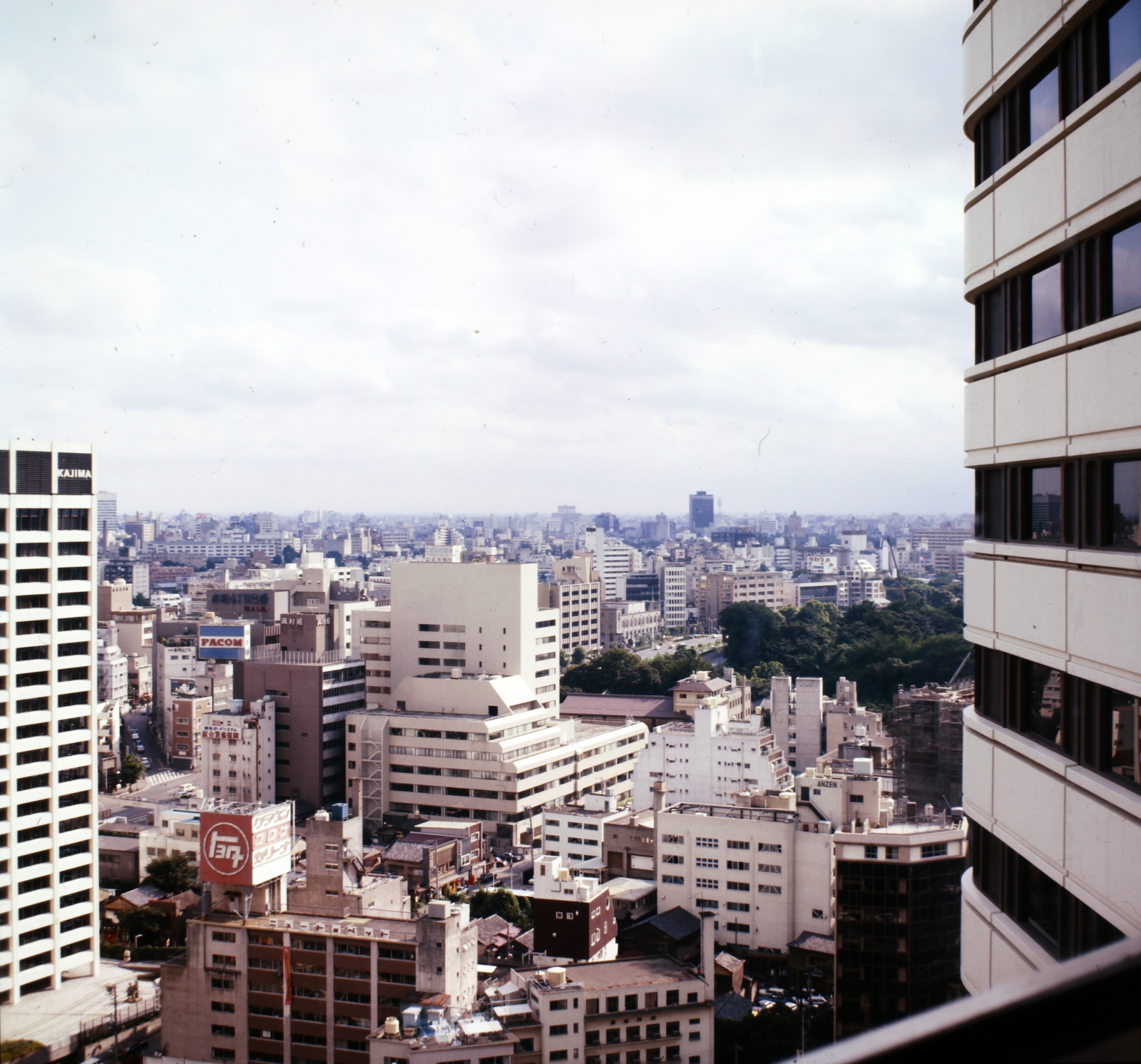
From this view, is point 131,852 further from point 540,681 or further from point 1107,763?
point 1107,763

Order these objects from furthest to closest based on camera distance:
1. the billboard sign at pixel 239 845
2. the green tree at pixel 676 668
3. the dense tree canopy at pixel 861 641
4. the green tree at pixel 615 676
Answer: the green tree at pixel 615 676 < the green tree at pixel 676 668 < the dense tree canopy at pixel 861 641 < the billboard sign at pixel 239 845

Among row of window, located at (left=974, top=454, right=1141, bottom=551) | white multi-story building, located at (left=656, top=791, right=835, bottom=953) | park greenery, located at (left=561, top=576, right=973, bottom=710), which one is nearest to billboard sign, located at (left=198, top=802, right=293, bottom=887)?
white multi-story building, located at (left=656, top=791, right=835, bottom=953)

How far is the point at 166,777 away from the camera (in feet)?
38.2

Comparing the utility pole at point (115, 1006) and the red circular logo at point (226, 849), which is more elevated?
the red circular logo at point (226, 849)

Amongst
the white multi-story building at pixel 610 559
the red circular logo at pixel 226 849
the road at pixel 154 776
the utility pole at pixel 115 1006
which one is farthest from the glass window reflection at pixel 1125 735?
the white multi-story building at pixel 610 559

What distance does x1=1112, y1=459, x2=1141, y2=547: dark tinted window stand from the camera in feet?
3.28

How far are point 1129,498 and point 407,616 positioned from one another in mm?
10333

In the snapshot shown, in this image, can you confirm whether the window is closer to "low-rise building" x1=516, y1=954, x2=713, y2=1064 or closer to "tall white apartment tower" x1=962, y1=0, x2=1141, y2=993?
"low-rise building" x1=516, y1=954, x2=713, y2=1064

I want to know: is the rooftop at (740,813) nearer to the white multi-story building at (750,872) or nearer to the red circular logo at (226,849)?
the white multi-story building at (750,872)

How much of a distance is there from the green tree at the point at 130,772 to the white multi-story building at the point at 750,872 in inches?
282

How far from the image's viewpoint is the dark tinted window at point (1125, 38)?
0.99 metres

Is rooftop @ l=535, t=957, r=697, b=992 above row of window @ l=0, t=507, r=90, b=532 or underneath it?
underneath

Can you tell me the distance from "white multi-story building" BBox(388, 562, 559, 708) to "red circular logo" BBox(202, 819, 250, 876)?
5.97 metres

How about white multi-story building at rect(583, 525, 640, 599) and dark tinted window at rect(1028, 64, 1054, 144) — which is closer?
dark tinted window at rect(1028, 64, 1054, 144)
